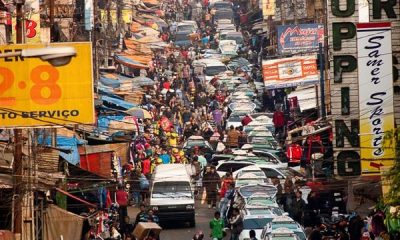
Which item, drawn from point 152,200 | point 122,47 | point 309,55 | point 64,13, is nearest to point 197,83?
point 122,47

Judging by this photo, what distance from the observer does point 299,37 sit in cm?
6094

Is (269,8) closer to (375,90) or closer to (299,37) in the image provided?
(299,37)

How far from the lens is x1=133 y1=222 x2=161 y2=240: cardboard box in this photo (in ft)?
126

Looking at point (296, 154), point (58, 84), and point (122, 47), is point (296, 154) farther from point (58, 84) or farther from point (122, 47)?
point (122, 47)

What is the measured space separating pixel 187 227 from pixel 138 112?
561 inches

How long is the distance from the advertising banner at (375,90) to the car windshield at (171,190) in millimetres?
9461

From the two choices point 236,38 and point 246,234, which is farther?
point 236,38

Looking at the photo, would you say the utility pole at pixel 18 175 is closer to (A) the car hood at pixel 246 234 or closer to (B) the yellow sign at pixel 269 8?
(A) the car hood at pixel 246 234

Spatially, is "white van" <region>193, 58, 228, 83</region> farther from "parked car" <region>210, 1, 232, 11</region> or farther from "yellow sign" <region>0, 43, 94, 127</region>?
"yellow sign" <region>0, 43, 94, 127</region>

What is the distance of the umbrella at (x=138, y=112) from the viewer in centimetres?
5766

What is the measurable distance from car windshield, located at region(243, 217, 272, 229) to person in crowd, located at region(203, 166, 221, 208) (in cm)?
759

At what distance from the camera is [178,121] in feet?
213

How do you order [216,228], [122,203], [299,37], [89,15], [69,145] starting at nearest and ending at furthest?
[216,228] → [69,145] → [122,203] → [89,15] → [299,37]

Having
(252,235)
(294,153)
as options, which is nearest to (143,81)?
(294,153)
